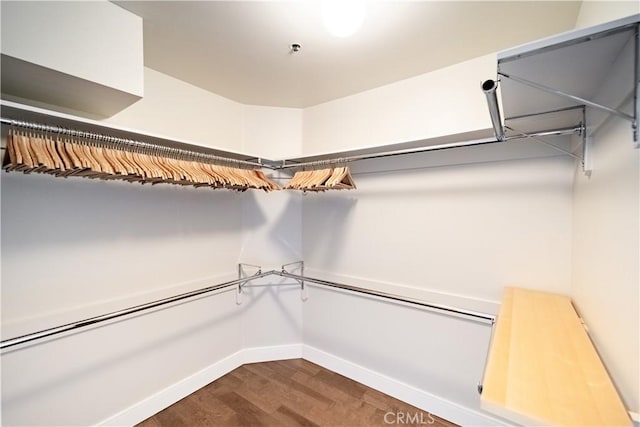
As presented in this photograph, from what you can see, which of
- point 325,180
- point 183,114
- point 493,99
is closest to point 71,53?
point 183,114

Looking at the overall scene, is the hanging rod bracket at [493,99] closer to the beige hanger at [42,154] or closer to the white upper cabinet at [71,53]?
the white upper cabinet at [71,53]

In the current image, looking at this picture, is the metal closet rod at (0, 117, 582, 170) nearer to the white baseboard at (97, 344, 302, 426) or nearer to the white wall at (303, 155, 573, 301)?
the white wall at (303, 155, 573, 301)

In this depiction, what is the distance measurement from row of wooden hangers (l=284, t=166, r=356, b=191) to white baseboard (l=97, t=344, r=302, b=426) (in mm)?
1699

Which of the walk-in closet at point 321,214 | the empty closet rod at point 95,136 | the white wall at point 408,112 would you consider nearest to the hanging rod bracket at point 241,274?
the walk-in closet at point 321,214

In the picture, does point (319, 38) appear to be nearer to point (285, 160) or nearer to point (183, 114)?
point (285, 160)

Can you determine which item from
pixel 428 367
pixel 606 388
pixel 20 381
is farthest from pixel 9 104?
pixel 428 367

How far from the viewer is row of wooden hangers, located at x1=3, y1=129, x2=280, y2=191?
3.90ft

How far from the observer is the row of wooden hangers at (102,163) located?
1.19 m

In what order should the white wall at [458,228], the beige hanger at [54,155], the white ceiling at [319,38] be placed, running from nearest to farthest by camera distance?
1. the beige hanger at [54,155]
2. the white ceiling at [319,38]
3. the white wall at [458,228]

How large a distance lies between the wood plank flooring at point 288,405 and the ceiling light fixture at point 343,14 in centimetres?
243

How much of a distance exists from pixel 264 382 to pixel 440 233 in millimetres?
1940

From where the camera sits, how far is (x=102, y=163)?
136 cm

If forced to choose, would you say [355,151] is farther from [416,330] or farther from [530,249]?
[416,330]

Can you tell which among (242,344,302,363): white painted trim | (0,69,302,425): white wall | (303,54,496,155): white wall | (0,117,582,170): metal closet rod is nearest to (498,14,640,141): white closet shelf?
(0,117,582,170): metal closet rod
